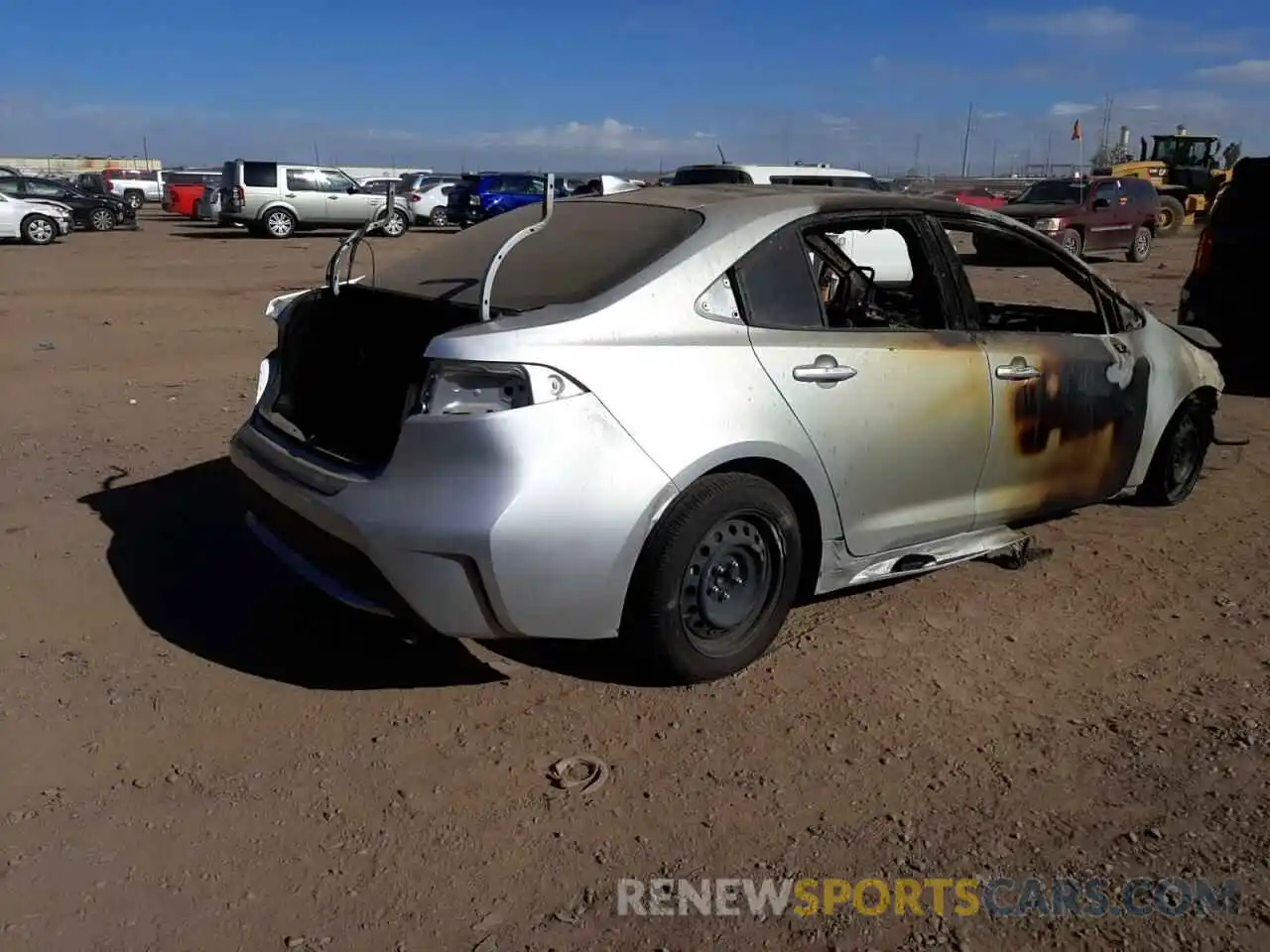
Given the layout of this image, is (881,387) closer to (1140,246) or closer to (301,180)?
(1140,246)

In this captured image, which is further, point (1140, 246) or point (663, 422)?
point (1140, 246)

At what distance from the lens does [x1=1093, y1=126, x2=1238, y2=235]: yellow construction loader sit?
26.9 meters

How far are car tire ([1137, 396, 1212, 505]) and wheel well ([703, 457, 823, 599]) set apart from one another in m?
2.39

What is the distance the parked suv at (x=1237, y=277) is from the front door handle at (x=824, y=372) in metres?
6.38

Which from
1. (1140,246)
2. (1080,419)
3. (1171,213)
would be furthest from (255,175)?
(1080,419)

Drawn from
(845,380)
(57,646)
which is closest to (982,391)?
(845,380)

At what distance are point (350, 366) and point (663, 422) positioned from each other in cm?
137

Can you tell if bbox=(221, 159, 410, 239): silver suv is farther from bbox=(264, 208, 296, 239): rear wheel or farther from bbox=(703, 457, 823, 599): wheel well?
bbox=(703, 457, 823, 599): wheel well

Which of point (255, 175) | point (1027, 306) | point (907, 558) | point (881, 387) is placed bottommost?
point (907, 558)

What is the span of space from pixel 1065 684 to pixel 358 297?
9.25 ft

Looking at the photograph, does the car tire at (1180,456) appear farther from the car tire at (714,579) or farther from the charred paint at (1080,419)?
the car tire at (714,579)

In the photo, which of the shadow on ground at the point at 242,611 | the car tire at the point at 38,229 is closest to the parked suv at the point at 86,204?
the car tire at the point at 38,229

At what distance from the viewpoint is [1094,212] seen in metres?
20.7

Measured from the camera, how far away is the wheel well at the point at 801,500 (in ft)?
11.8
